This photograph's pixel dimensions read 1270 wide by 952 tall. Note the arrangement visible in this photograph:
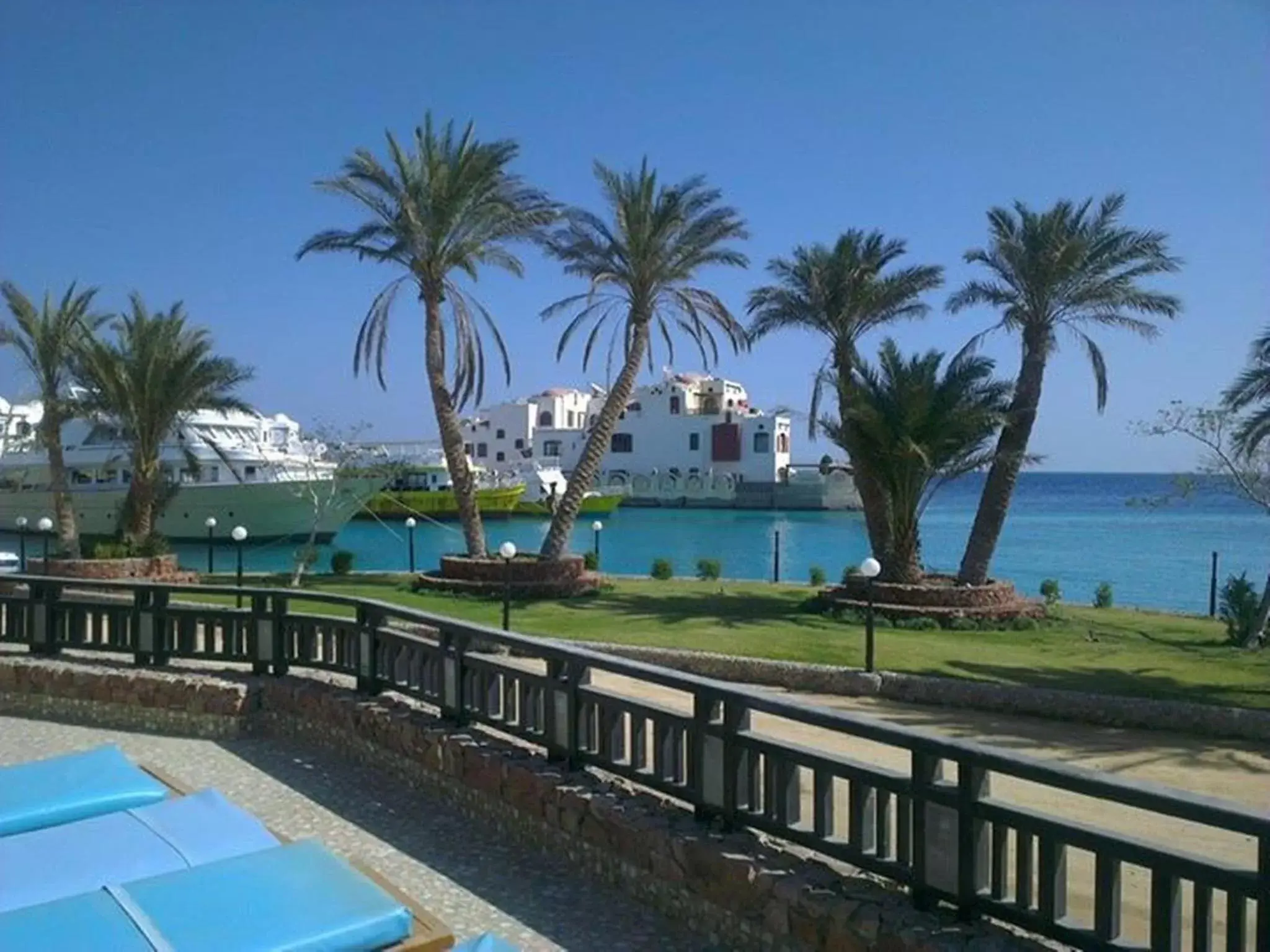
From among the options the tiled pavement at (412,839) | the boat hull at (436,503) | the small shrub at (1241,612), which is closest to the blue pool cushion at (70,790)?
the tiled pavement at (412,839)

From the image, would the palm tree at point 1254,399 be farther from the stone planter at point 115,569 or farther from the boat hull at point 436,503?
the boat hull at point 436,503

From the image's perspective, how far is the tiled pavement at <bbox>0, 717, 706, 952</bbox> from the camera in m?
4.97

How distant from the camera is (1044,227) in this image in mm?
19859

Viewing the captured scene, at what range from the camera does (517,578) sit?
2044cm

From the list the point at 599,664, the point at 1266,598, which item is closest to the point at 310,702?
the point at 599,664

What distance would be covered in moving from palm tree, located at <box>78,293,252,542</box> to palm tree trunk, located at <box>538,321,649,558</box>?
9.96m

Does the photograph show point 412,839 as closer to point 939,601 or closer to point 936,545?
point 939,601

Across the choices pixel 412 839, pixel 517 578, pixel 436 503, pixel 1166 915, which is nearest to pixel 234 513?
pixel 436 503

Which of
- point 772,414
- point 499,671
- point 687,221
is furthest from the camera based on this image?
point 772,414

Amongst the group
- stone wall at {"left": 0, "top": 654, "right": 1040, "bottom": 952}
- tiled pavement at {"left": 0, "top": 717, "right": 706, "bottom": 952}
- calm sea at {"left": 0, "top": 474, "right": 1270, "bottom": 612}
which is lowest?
calm sea at {"left": 0, "top": 474, "right": 1270, "bottom": 612}

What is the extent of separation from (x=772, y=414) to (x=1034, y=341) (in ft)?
239

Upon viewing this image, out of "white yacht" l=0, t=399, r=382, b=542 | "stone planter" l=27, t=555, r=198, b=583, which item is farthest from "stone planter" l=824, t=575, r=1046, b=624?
"white yacht" l=0, t=399, r=382, b=542

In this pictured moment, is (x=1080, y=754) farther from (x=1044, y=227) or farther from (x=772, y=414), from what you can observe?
(x=772, y=414)

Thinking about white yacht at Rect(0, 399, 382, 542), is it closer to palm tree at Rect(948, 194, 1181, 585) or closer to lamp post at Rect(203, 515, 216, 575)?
lamp post at Rect(203, 515, 216, 575)
